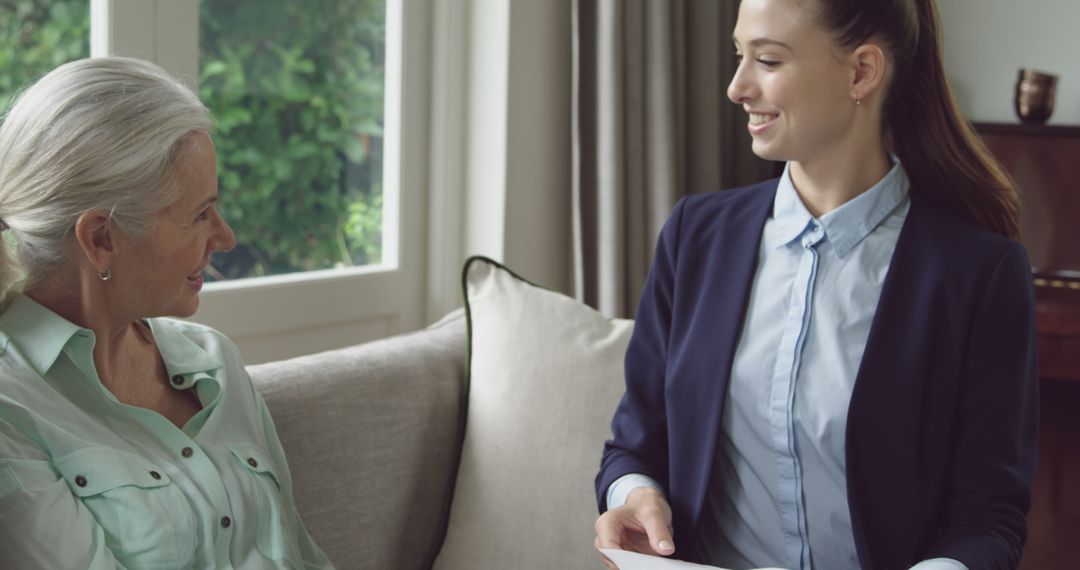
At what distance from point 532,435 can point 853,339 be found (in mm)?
617

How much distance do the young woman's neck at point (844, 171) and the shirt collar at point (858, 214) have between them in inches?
0.5

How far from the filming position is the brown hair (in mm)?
1432

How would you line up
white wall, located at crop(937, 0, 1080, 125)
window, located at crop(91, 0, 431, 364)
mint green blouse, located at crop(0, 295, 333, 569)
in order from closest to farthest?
mint green blouse, located at crop(0, 295, 333, 569) → window, located at crop(91, 0, 431, 364) → white wall, located at crop(937, 0, 1080, 125)

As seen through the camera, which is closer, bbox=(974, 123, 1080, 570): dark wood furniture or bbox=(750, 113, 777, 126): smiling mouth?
bbox=(750, 113, 777, 126): smiling mouth

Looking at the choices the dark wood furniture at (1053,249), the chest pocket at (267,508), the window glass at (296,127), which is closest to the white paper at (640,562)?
the chest pocket at (267,508)

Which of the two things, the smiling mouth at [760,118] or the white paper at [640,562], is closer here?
the white paper at [640,562]

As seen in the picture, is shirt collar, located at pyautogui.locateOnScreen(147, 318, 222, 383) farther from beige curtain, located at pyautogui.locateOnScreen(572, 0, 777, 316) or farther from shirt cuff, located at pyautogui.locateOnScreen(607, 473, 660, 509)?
beige curtain, located at pyautogui.locateOnScreen(572, 0, 777, 316)

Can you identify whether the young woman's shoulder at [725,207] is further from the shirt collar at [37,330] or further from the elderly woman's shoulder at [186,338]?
the shirt collar at [37,330]

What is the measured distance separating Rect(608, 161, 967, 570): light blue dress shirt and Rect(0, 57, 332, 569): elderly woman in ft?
1.96

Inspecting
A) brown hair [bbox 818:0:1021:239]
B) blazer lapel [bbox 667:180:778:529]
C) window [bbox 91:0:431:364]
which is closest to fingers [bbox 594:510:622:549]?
blazer lapel [bbox 667:180:778:529]

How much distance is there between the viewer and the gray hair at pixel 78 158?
1.29 meters

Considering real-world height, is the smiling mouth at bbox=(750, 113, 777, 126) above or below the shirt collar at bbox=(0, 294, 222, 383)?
above

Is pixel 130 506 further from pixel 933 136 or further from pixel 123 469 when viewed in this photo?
pixel 933 136

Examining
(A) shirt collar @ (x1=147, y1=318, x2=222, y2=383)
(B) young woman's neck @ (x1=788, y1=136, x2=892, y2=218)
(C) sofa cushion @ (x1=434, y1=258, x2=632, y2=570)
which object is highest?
(B) young woman's neck @ (x1=788, y1=136, x2=892, y2=218)
